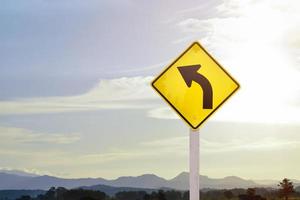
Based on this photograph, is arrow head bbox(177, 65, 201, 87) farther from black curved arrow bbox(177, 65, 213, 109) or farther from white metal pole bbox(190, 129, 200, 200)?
white metal pole bbox(190, 129, 200, 200)

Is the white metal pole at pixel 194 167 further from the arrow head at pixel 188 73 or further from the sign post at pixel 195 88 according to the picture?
the arrow head at pixel 188 73

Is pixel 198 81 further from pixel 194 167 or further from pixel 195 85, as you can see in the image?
pixel 194 167

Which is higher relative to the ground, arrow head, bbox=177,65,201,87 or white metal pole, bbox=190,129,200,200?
arrow head, bbox=177,65,201,87

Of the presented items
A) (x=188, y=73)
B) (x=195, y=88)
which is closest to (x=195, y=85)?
(x=195, y=88)

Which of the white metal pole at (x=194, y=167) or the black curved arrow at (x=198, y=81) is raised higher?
the black curved arrow at (x=198, y=81)

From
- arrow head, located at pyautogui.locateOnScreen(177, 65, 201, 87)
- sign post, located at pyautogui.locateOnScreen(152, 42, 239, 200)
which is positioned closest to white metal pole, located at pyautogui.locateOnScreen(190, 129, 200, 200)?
sign post, located at pyautogui.locateOnScreen(152, 42, 239, 200)

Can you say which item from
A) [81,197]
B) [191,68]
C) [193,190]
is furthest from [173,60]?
[81,197]

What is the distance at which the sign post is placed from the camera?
9.84m

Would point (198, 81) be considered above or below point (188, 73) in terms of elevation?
below

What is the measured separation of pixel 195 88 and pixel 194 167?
4.09 ft

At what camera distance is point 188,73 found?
9836mm

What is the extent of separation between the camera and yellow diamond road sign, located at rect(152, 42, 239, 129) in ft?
32.3

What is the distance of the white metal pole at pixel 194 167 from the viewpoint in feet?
32.5

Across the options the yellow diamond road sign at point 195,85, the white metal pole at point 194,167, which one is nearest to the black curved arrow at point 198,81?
the yellow diamond road sign at point 195,85
